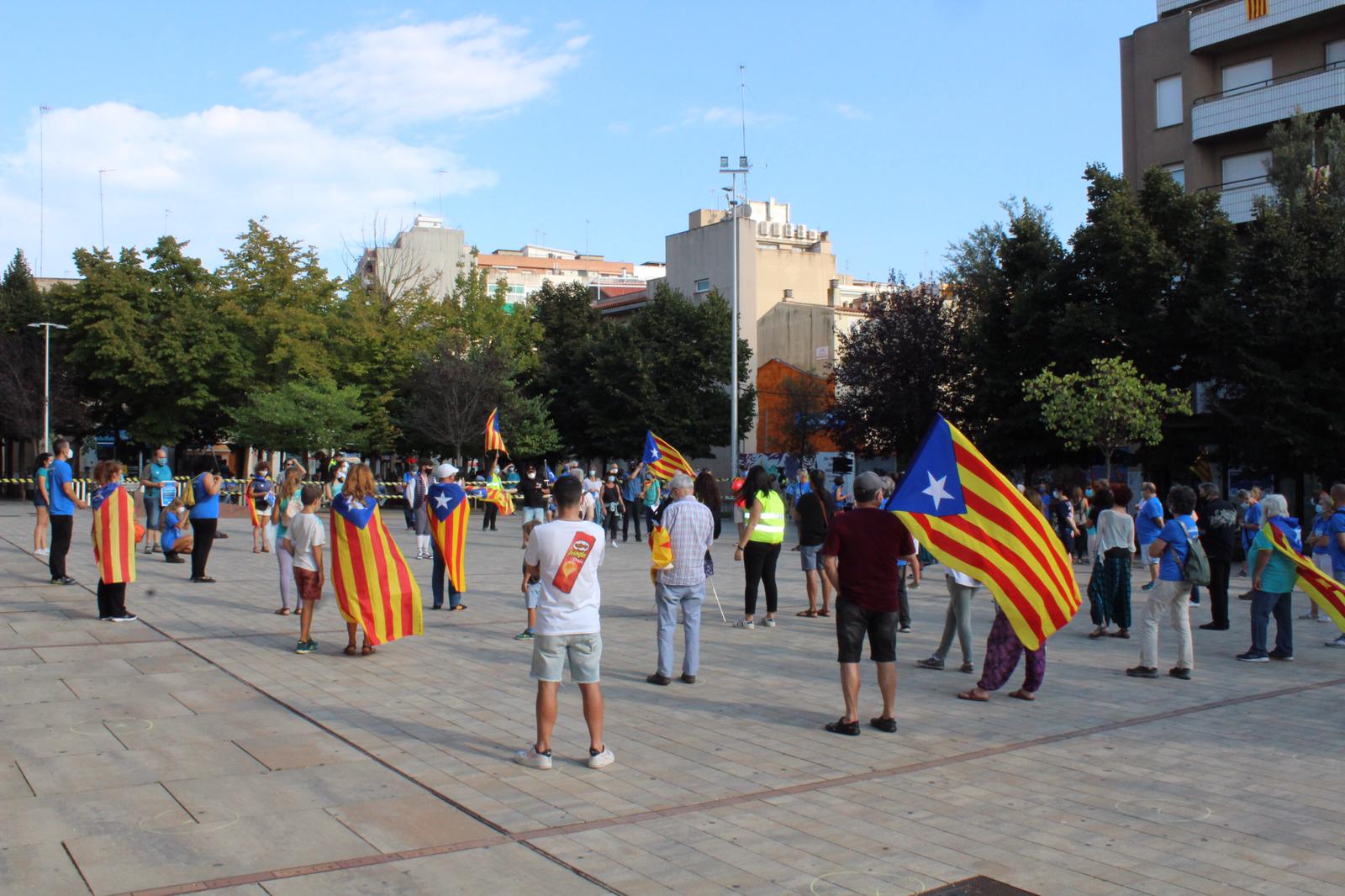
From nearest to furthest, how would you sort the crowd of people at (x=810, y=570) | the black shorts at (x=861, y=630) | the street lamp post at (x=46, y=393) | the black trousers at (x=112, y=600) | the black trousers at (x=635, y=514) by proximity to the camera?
the crowd of people at (x=810, y=570) < the black shorts at (x=861, y=630) < the black trousers at (x=112, y=600) < the black trousers at (x=635, y=514) < the street lamp post at (x=46, y=393)

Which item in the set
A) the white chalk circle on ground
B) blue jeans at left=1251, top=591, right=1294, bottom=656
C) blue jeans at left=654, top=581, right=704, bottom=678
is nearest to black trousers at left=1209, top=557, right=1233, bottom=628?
blue jeans at left=1251, top=591, right=1294, bottom=656

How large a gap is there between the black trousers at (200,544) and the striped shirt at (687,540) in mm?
8647

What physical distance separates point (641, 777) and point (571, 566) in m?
1.26

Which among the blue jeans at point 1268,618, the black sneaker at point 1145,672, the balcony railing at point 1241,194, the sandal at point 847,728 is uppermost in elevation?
the balcony railing at point 1241,194

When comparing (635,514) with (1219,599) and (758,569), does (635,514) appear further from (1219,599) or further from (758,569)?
(1219,599)

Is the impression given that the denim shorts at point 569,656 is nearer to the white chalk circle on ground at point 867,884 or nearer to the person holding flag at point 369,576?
the white chalk circle on ground at point 867,884

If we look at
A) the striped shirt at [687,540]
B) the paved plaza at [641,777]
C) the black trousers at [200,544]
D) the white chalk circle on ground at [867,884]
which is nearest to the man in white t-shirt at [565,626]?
the paved plaza at [641,777]

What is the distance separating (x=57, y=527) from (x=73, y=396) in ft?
147

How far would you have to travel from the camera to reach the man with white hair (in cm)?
1087

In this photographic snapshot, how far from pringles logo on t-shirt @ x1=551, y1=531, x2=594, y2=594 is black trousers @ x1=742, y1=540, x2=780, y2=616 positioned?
18.6 feet

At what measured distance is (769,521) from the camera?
12539mm

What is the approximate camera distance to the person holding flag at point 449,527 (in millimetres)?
12961

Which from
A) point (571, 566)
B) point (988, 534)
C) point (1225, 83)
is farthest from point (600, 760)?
point (1225, 83)

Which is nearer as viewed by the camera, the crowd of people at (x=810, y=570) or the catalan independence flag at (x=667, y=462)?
the crowd of people at (x=810, y=570)
